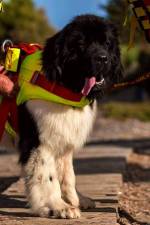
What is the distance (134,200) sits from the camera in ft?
23.4

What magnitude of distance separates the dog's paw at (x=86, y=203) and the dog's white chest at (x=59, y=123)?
0.65 metres

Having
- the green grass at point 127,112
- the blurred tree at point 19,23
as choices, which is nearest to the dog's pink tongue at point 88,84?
the green grass at point 127,112

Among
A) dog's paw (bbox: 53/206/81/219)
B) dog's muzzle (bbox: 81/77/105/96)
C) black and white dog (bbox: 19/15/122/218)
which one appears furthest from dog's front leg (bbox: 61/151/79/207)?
dog's muzzle (bbox: 81/77/105/96)

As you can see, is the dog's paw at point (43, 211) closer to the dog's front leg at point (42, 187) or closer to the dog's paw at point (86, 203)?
the dog's front leg at point (42, 187)

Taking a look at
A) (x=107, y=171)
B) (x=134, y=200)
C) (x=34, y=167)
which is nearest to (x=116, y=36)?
(x=34, y=167)

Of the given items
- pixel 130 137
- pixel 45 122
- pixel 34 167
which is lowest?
pixel 130 137

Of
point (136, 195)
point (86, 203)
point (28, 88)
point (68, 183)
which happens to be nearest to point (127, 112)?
point (136, 195)

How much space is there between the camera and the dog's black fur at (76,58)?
5398 mm

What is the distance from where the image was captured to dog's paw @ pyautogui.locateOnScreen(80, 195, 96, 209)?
6.03m

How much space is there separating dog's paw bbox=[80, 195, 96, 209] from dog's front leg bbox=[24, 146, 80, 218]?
49 centimetres

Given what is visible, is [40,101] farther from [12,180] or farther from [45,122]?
[12,180]

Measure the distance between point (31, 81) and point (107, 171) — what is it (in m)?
3.23

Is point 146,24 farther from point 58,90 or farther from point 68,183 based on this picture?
point 68,183

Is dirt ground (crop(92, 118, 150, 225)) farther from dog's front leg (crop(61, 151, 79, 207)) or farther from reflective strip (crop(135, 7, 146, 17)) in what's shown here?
reflective strip (crop(135, 7, 146, 17))
